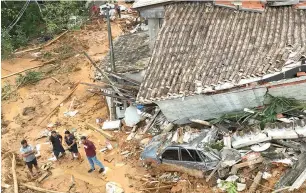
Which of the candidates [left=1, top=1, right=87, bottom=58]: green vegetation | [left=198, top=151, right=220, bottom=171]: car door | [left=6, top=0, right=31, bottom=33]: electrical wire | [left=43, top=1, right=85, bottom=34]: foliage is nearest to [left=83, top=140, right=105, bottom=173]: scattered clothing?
[left=198, top=151, right=220, bottom=171]: car door

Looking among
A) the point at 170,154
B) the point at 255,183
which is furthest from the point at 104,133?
the point at 255,183

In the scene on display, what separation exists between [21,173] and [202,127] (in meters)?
5.87

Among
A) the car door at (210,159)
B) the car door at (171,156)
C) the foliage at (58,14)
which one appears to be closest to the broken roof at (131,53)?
the car door at (171,156)

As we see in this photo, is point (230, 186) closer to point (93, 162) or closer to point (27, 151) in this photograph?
point (93, 162)

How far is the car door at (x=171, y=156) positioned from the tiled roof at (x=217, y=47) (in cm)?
147

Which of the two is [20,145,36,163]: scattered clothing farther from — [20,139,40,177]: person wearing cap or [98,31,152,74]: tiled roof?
[98,31,152,74]: tiled roof

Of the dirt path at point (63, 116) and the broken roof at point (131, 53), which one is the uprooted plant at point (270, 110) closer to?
the dirt path at point (63, 116)

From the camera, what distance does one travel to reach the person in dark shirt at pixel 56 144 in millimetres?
13477

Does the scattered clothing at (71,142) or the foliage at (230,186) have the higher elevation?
the scattered clothing at (71,142)

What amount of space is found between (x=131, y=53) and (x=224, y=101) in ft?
15.4

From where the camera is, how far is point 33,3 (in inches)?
934

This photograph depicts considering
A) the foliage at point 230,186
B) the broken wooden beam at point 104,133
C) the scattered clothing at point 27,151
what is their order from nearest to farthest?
1. the foliage at point 230,186
2. the scattered clothing at point 27,151
3. the broken wooden beam at point 104,133

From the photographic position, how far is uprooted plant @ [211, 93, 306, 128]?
1195 cm

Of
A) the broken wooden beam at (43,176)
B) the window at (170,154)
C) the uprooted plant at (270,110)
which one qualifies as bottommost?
the broken wooden beam at (43,176)
